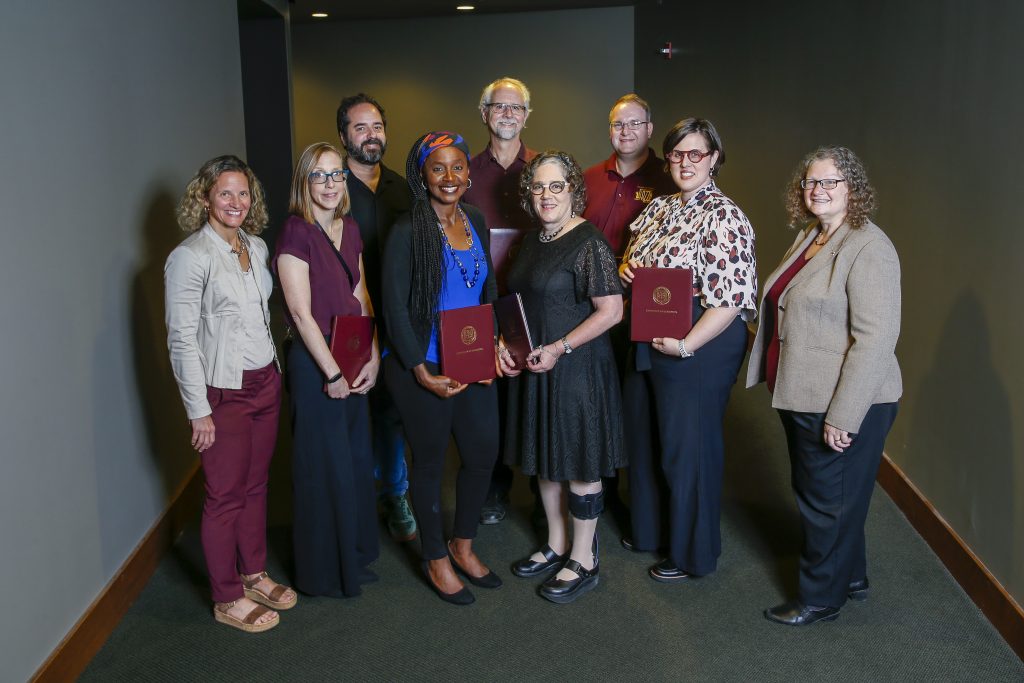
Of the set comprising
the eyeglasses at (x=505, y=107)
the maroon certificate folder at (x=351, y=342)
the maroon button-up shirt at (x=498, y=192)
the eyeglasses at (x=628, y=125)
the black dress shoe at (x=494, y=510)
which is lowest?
the black dress shoe at (x=494, y=510)

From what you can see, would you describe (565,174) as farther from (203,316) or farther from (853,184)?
(203,316)

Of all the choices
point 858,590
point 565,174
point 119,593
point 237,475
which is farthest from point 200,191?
point 858,590

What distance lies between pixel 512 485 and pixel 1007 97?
8.13ft

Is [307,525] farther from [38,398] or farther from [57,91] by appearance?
[57,91]

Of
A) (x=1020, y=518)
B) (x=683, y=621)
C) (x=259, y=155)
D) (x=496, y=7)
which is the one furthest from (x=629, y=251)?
(x=496, y=7)

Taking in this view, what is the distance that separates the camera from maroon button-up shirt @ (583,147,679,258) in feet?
11.2

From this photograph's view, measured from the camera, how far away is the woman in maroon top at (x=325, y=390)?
2744 millimetres

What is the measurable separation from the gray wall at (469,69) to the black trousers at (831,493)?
7.03 meters

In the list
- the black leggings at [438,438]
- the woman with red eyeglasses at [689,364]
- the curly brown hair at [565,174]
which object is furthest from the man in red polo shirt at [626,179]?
the black leggings at [438,438]

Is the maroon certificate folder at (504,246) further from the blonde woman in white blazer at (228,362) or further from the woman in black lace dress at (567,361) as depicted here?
the blonde woman in white blazer at (228,362)

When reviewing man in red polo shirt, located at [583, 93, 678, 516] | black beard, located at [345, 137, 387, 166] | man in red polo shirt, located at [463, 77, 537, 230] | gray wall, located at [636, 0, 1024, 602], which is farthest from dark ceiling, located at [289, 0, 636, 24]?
man in red polo shirt, located at [583, 93, 678, 516]

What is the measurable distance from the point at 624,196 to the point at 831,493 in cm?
136

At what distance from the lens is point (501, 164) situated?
11.8 feet

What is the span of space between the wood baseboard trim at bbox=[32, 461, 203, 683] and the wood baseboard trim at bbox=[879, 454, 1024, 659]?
109 inches
